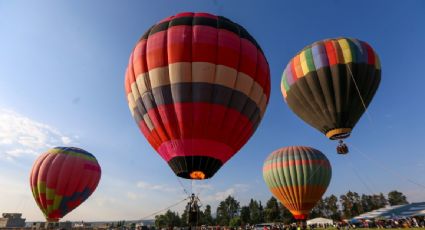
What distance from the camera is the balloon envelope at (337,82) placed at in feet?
62.4

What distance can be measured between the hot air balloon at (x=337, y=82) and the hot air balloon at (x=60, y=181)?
2323 cm

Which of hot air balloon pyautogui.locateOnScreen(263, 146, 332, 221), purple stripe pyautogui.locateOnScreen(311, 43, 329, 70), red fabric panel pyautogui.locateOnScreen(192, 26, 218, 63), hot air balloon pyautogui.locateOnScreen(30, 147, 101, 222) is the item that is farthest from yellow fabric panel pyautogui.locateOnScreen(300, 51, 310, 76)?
hot air balloon pyautogui.locateOnScreen(30, 147, 101, 222)

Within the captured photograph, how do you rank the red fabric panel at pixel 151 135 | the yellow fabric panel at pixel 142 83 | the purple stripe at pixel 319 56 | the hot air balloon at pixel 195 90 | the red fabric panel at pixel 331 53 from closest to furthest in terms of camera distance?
the hot air balloon at pixel 195 90 < the yellow fabric panel at pixel 142 83 < the red fabric panel at pixel 151 135 < the red fabric panel at pixel 331 53 < the purple stripe at pixel 319 56

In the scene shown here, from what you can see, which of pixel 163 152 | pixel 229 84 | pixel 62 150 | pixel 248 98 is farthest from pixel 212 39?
pixel 62 150

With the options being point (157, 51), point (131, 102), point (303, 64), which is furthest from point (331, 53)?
point (131, 102)

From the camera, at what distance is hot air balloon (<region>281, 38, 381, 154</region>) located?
1903 centimetres

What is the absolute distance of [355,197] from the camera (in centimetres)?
10094

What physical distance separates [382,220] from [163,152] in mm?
37481

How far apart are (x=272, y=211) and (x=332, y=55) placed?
7536 cm

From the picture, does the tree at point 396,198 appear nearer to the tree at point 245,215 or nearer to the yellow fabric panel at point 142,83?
the tree at point 245,215

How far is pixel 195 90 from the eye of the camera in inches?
486

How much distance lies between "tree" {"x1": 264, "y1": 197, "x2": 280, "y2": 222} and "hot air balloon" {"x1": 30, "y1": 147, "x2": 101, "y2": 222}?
228ft

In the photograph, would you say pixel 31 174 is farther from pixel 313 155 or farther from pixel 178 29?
pixel 313 155

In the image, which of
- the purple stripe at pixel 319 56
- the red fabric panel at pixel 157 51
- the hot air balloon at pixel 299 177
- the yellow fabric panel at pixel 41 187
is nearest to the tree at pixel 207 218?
the hot air balloon at pixel 299 177
